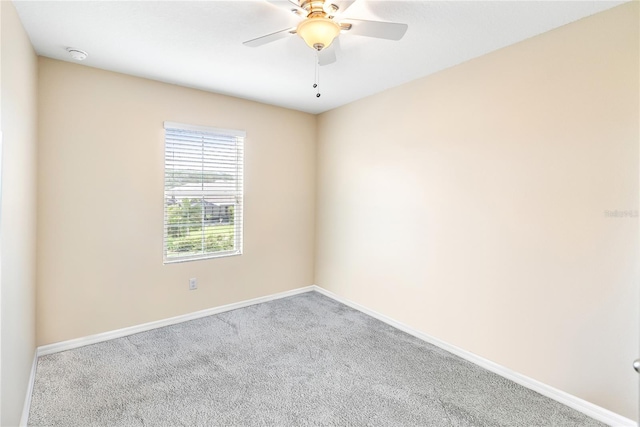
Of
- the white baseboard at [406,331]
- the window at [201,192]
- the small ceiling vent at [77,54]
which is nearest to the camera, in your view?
the white baseboard at [406,331]

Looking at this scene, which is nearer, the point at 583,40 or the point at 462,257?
the point at 583,40

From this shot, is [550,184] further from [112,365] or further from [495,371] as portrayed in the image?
[112,365]

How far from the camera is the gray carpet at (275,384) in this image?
6.39 ft

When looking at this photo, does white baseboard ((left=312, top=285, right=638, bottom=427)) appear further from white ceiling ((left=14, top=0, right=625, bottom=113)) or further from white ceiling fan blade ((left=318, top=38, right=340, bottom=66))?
white ceiling fan blade ((left=318, top=38, right=340, bottom=66))

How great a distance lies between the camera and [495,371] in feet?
8.02

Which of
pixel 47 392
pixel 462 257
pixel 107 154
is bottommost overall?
pixel 47 392

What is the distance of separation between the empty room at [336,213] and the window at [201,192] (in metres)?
0.02

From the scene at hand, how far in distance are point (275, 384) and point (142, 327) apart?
1.66 metres

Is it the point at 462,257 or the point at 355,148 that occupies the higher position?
the point at 355,148

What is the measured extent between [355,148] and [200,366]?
2.72 m

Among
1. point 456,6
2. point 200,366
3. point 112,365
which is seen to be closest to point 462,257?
point 456,6

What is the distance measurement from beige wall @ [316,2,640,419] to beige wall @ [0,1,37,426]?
2.89 m

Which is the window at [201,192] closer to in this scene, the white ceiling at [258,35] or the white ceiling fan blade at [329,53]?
the white ceiling at [258,35]

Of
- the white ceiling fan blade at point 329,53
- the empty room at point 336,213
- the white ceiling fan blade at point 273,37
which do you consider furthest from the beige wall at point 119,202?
the white ceiling fan blade at point 329,53
